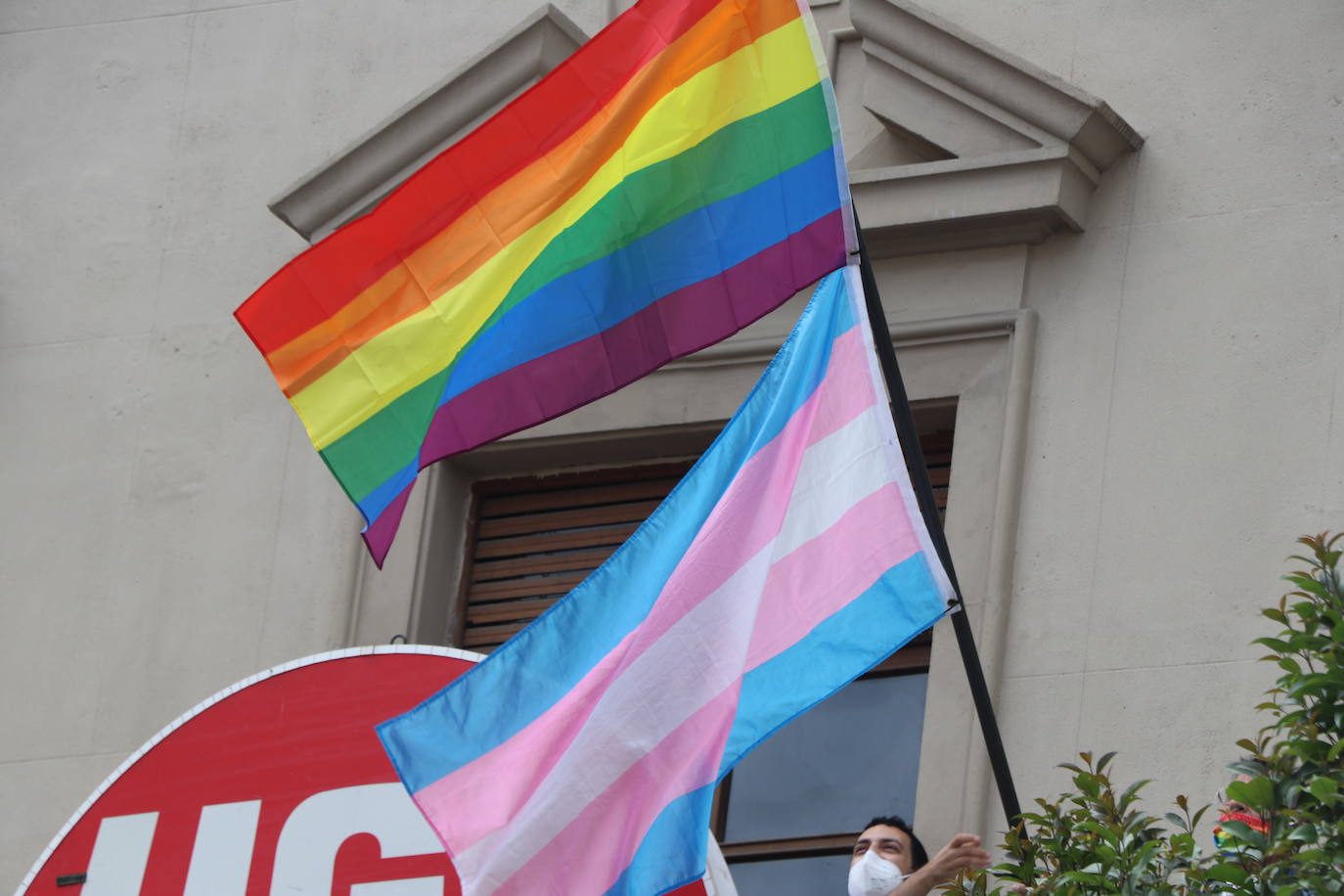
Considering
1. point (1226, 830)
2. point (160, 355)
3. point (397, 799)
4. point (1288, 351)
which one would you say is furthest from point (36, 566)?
point (1226, 830)

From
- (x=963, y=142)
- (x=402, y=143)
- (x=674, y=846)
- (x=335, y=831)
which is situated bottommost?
(x=674, y=846)

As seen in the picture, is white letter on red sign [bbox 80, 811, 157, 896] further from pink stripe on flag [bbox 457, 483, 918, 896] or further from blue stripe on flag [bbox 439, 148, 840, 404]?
pink stripe on flag [bbox 457, 483, 918, 896]

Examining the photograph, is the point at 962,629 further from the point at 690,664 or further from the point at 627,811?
the point at 627,811

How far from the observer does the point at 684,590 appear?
9.95 meters

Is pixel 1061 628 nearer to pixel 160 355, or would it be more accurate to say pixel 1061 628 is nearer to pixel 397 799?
pixel 397 799

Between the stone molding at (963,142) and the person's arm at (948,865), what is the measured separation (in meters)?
2.97

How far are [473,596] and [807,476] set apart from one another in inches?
130

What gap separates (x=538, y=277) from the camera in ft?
35.7

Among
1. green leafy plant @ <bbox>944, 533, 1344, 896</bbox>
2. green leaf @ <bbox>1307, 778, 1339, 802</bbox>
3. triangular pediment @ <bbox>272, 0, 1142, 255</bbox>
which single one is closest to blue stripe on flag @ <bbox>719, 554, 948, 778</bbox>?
green leafy plant @ <bbox>944, 533, 1344, 896</bbox>

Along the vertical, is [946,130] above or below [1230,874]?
above

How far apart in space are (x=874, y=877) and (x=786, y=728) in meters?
1.58

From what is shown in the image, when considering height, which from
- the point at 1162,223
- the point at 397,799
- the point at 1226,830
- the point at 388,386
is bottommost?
the point at 1226,830

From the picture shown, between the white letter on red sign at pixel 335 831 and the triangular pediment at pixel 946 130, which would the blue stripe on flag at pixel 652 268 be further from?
the triangular pediment at pixel 946 130

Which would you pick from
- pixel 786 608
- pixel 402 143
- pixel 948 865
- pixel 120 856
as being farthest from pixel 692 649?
pixel 402 143
